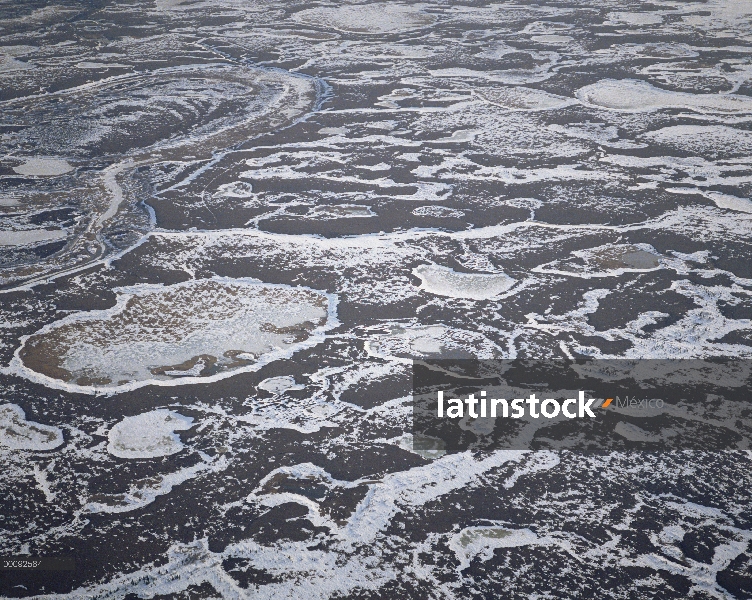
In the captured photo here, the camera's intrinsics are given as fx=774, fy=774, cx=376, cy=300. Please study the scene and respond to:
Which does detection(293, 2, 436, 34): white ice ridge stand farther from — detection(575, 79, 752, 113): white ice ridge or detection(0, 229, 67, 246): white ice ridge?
detection(0, 229, 67, 246): white ice ridge

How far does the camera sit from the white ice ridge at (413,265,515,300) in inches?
103

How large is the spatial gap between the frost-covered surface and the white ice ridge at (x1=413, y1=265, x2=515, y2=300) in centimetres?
1

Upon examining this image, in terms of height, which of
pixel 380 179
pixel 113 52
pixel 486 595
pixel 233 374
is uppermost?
pixel 113 52

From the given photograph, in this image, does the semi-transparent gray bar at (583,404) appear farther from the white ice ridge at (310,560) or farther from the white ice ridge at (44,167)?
the white ice ridge at (44,167)

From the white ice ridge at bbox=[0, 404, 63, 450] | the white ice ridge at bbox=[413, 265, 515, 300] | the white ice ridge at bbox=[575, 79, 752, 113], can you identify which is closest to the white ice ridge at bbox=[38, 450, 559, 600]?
the white ice ridge at bbox=[0, 404, 63, 450]

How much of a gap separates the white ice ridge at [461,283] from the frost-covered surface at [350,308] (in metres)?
0.01

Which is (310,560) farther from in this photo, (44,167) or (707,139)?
(707,139)

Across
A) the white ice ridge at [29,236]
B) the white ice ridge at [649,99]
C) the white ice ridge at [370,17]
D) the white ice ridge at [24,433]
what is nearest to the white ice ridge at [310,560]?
the white ice ridge at [24,433]

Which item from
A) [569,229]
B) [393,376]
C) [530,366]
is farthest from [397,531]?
[569,229]

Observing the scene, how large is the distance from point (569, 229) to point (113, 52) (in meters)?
4.35

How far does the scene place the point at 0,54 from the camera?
602 cm

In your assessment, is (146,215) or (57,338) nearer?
(57,338)

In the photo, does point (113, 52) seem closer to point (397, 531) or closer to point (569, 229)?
point (569, 229)

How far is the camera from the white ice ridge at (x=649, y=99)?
4375 mm
